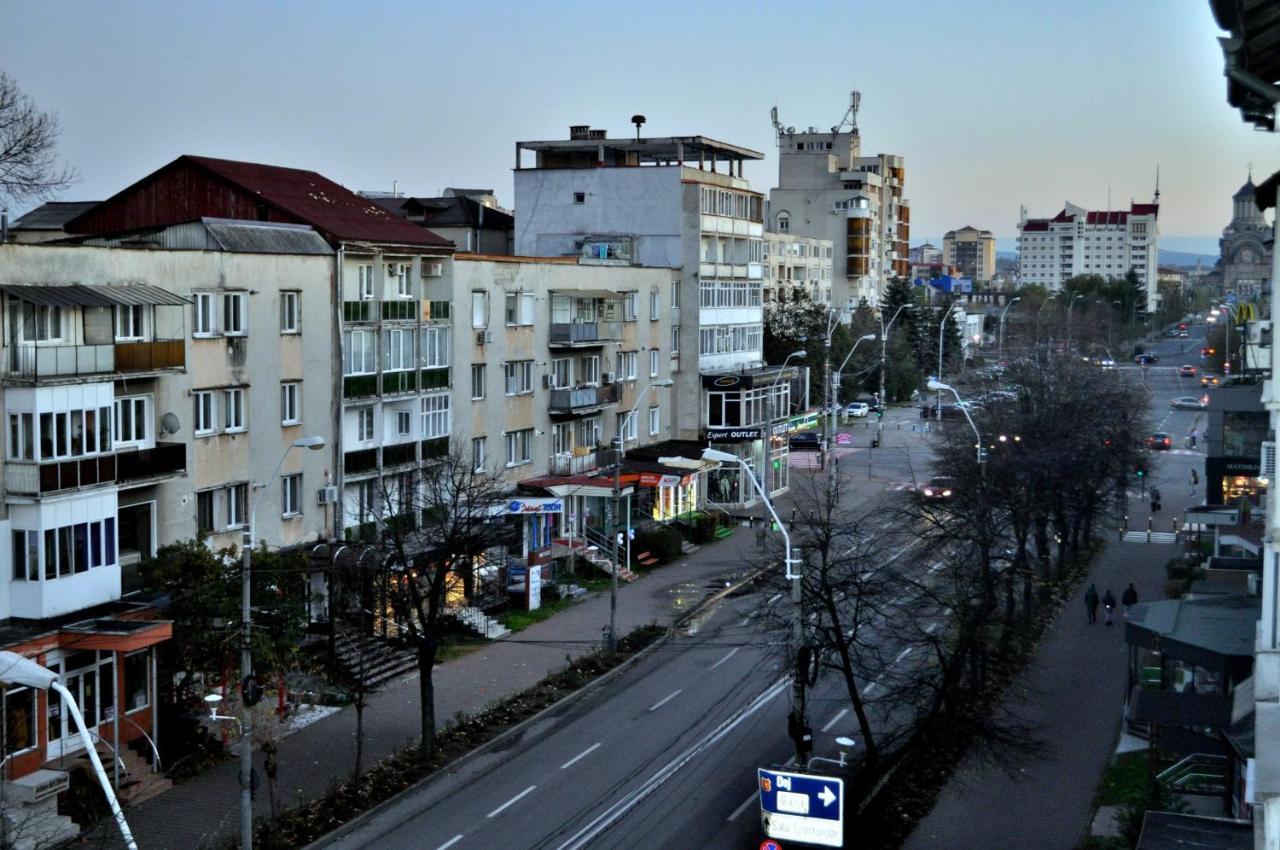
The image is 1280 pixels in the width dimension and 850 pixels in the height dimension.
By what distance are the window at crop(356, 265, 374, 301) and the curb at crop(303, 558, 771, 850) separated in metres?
10.9

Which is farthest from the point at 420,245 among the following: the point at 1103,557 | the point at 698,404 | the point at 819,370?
the point at 819,370

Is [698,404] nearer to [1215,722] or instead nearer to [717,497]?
[717,497]

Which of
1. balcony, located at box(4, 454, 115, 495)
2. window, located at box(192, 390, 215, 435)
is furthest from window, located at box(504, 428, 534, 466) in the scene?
balcony, located at box(4, 454, 115, 495)

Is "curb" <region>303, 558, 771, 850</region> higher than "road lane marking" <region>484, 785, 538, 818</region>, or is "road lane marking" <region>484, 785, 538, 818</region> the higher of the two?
"curb" <region>303, 558, 771, 850</region>

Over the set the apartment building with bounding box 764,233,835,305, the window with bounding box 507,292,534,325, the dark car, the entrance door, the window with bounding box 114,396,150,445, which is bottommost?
the entrance door

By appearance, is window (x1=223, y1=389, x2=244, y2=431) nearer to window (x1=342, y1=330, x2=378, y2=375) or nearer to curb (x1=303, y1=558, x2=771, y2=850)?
window (x1=342, y1=330, x2=378, y2=375)

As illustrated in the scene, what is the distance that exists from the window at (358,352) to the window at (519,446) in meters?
8.52

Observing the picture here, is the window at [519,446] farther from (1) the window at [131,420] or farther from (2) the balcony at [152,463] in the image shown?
(1) the window at [131,420]

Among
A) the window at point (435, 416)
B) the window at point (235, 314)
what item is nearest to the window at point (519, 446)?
the window at point (435, 416)

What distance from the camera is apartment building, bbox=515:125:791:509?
57531 millimetres

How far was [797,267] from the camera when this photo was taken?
359 feet

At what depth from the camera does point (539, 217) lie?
58.7 m

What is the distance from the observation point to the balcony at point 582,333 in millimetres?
48375

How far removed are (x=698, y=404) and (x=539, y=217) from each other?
30.9 feet
